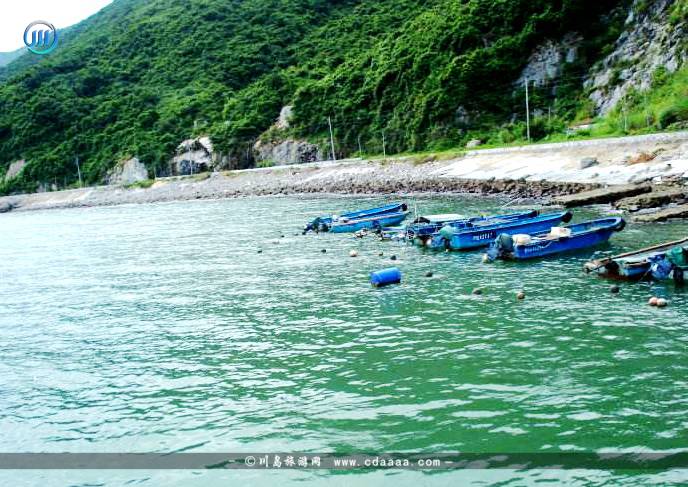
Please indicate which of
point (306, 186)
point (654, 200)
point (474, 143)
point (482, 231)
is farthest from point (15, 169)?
point (654, 200)

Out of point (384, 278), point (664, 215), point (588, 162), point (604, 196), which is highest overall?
Answer: point (588, 162)

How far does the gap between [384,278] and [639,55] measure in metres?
58.4

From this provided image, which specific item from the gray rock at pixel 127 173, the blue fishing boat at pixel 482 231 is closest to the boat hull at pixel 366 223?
the blue fishing boat at pixel 482 231

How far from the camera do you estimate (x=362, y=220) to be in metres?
39.4

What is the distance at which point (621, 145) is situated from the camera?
46.7 metres

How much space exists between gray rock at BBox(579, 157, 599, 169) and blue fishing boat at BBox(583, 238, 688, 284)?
83.3 ft

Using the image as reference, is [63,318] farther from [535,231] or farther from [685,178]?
[685,178]

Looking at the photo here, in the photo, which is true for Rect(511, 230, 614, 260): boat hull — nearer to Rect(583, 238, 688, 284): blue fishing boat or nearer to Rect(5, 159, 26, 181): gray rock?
Rect(583, 238, 688, 284): blue fishing boat

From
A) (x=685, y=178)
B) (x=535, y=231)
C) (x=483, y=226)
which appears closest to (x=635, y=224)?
(x=535, y=231)

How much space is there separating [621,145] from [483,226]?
21.9 metres

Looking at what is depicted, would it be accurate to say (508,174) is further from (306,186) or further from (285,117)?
→ (285,117)

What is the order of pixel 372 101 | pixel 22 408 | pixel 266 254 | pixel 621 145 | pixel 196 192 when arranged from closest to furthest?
pixel 22 408
pixel 266 254
pixel 621 145
pixel 196 192
pixel 372 101

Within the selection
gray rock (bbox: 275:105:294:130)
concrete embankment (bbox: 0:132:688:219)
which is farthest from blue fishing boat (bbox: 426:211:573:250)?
gray rock (bbox: 275:105:294:130)

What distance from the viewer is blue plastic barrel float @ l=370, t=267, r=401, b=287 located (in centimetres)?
2352
